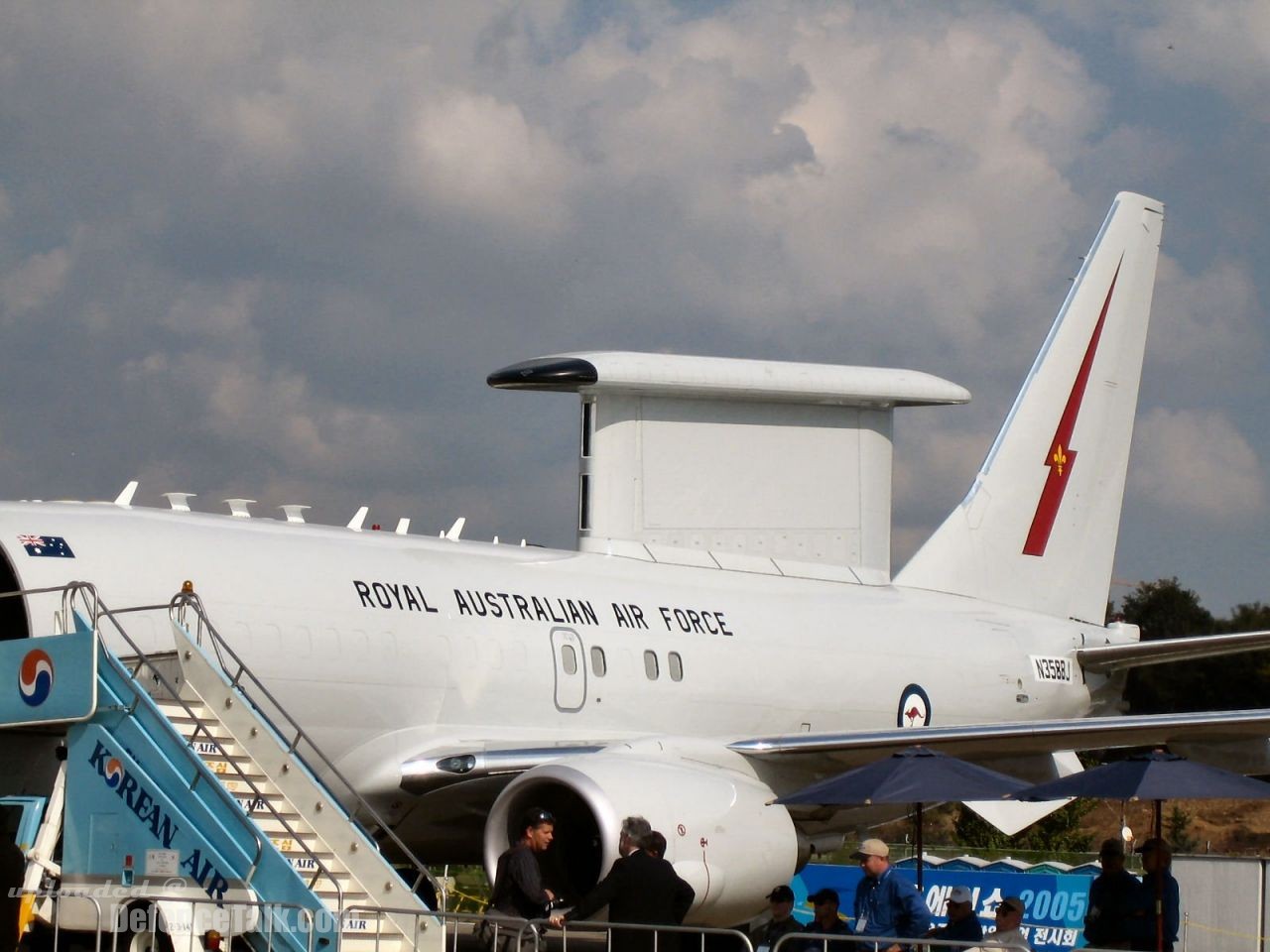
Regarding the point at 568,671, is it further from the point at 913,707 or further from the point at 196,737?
the point at 196,737

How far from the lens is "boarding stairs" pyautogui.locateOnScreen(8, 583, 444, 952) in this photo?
10031mm

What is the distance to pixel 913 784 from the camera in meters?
12.9

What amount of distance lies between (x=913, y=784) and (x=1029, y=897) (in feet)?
23.7

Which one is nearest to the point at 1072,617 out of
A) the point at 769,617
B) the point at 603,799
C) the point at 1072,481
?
the point at 1072,481

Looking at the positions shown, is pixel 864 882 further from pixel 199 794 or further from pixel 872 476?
pixel 872 476

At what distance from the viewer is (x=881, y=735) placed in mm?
14930

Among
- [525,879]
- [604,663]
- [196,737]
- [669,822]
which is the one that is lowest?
[525,879]

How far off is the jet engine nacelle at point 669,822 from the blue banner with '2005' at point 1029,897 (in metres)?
4.84

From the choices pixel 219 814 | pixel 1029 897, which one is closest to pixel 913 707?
pixel 1029 897

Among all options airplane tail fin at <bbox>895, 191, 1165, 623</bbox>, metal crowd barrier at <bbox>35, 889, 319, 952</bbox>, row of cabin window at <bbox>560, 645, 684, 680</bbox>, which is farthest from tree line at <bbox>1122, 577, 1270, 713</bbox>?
metal crowd barrier at <bbox>35, 889, 319, 952</bbox>

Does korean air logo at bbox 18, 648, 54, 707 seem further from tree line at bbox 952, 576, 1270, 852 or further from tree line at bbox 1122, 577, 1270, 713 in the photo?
tree line at bbox 1122, 577, 1270, 713

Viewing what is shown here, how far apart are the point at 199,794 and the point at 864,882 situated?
14.3 feet

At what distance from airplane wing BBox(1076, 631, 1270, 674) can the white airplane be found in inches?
2.1

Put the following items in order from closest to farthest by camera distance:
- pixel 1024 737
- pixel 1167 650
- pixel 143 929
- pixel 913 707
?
pixel 143 929 < pixel 1024 737 < pixel 1167 650 < pixel 913 707
